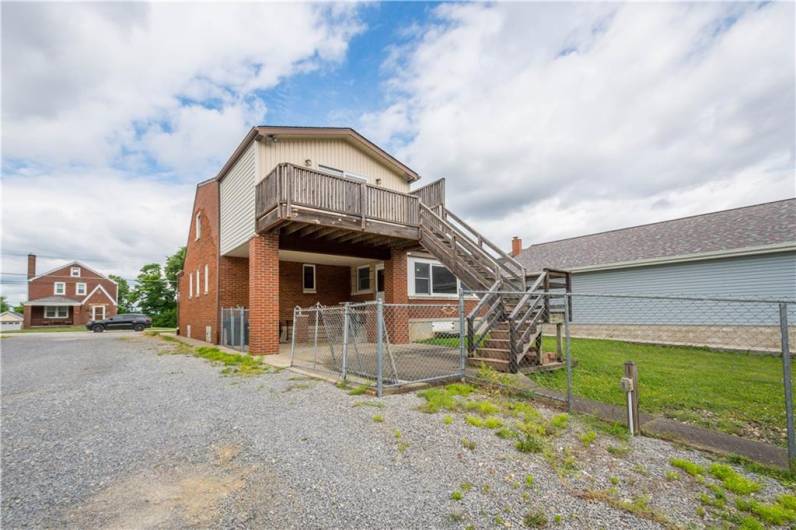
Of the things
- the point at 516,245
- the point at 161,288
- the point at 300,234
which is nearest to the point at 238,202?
the point at 300,234

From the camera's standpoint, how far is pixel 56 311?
42.1 meters

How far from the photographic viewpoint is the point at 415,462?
362cm

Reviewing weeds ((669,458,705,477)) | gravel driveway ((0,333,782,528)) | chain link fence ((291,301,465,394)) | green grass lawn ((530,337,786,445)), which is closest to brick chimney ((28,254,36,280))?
chain link fence ((291,301,465,394))

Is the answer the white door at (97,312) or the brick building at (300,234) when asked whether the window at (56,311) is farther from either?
the brick building at (300,234)

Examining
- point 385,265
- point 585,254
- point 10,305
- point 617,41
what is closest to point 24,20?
point 385,265

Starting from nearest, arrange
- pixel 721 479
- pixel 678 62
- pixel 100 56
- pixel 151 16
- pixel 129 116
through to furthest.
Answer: pixel 721 479
pixel 151 16
pixel 100 56
pixel 678 62
pixel 129 116

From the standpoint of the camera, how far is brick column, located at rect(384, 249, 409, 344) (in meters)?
13.7

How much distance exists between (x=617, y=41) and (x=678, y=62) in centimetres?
239

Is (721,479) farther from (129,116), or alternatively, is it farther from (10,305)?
(10,305)

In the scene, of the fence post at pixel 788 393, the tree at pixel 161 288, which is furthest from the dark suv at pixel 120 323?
the fence post at pixel 788 393

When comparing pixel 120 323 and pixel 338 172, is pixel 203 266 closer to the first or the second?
pixel 338 172

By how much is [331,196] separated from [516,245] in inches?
738

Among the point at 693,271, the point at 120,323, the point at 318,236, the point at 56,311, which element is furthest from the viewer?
the point at 56,311

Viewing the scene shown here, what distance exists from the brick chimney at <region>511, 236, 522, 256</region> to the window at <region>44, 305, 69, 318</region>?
50210mm
